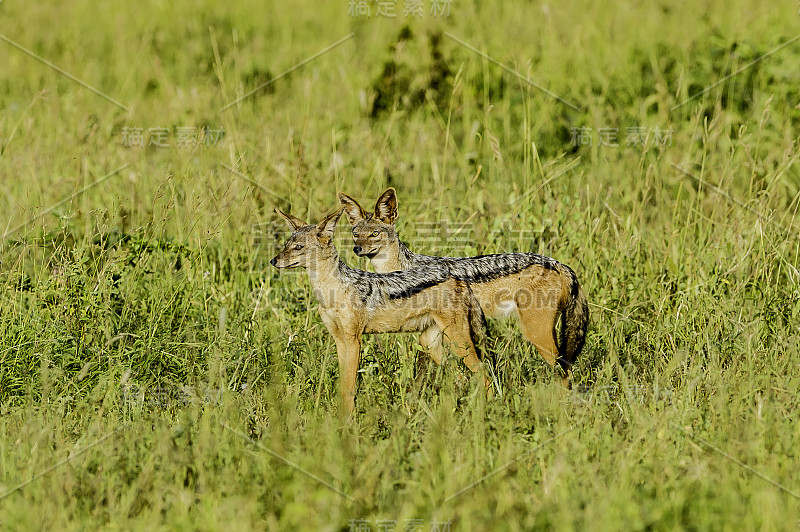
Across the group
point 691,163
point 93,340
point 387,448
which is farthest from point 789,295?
point 93,340

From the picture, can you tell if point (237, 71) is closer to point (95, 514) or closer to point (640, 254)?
point (640, 254)

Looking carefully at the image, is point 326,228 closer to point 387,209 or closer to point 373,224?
point 373,224

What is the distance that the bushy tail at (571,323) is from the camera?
5.55 meters

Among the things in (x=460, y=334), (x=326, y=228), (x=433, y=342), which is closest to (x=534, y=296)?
(x=460, y=334)

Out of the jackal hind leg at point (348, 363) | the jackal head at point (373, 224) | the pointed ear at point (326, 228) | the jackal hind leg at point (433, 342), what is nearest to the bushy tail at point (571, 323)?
the jackal hind leg at point (433, 342)

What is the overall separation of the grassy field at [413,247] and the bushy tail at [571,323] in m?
0.18

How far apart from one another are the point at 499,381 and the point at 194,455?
189 cm

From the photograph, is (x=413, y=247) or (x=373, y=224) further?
(x=413, y=247)

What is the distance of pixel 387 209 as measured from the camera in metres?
5.90

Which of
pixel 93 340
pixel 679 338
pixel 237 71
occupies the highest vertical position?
pixel 237 71

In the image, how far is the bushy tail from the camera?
18.2ft

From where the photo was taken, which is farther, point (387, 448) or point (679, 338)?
point (679, 338)

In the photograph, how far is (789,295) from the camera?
20.0ft

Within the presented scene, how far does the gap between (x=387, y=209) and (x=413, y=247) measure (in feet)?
2.59
